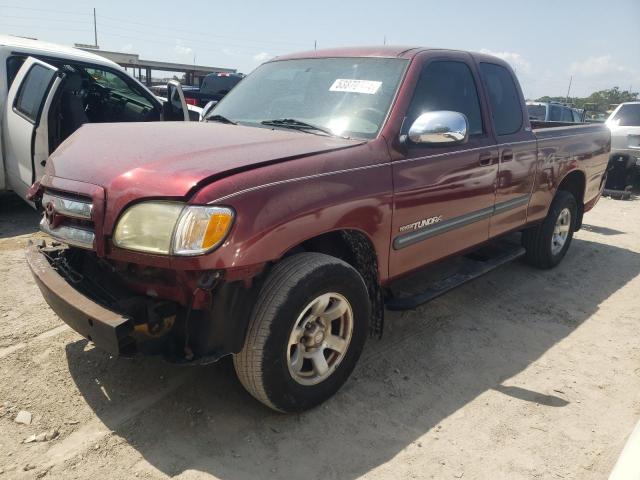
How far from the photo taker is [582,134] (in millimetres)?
5246

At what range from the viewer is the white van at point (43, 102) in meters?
4.94

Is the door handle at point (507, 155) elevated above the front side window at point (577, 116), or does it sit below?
below

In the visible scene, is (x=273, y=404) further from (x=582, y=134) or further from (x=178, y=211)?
(x=582, y=134)

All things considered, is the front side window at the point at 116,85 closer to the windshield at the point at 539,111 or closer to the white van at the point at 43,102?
the white van at the point at 43,102

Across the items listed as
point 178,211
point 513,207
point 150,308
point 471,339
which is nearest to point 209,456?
point 150,308

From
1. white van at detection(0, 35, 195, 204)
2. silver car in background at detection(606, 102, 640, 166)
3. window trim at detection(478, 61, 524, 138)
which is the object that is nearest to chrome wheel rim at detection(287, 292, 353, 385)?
window trim at detection(478, 61, 524, 138)

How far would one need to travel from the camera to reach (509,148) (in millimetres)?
4066

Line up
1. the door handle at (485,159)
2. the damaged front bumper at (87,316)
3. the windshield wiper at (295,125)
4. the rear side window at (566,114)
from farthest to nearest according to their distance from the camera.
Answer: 1. the rear side window at (566,114)
2. the door handle at (485,159)
3. the windshield wiper at (295,125)
4. the damaged front bumper at (87,316)

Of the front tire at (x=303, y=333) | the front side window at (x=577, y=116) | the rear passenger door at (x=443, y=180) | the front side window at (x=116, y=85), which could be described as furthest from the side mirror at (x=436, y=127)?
the front side window at (x=577, y=116)

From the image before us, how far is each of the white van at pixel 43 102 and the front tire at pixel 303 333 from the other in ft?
8.74

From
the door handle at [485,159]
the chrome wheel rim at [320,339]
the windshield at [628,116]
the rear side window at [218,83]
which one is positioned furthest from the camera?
the rear side window at [218,83]

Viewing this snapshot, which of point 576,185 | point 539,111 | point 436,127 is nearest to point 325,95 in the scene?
point 436,127

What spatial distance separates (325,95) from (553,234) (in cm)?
311

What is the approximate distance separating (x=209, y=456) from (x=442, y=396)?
137 cm
